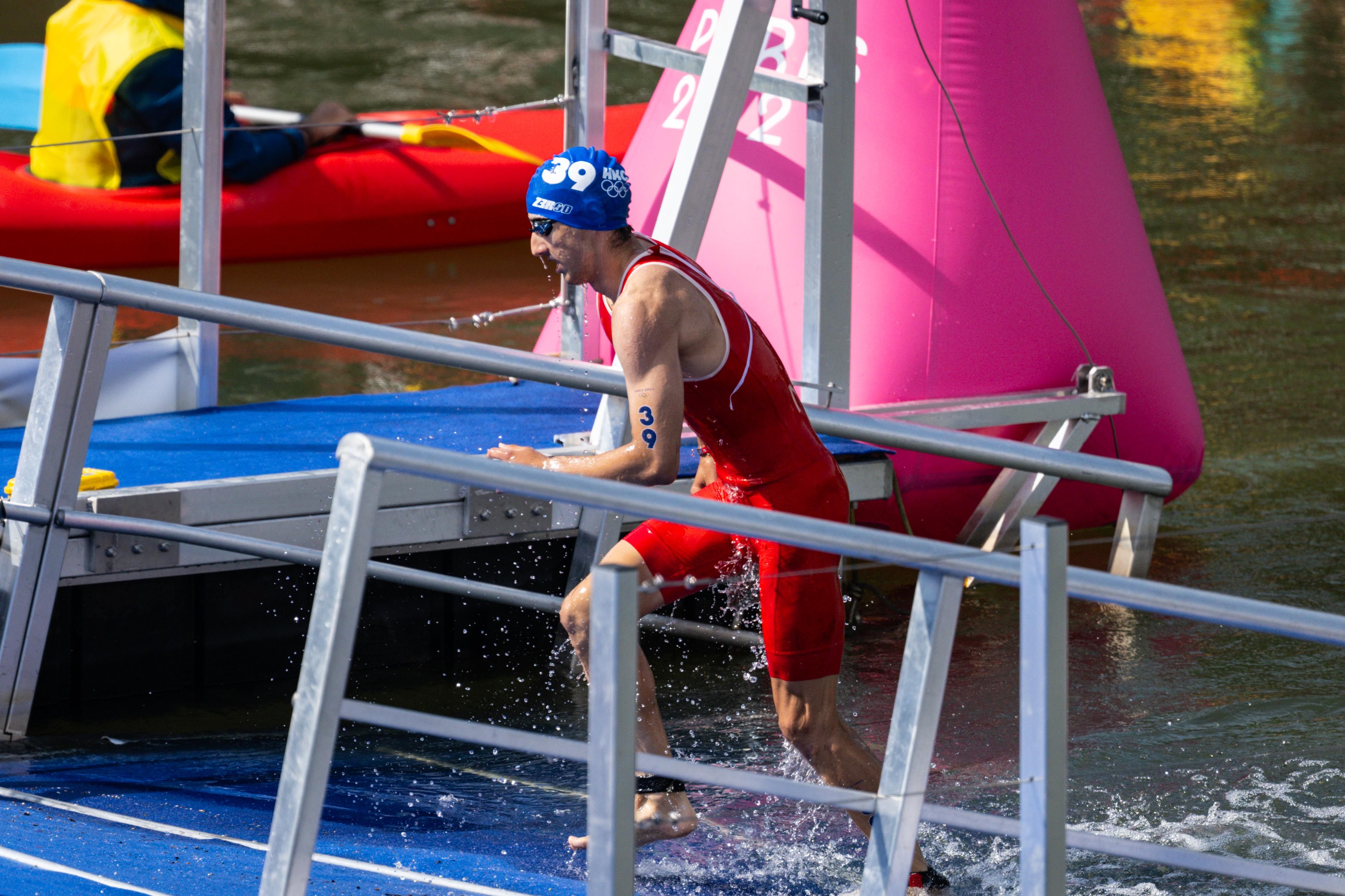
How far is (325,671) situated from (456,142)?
29.7ft

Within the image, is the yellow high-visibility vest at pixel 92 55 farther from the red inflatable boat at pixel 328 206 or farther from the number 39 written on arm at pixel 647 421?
the number 39 written on arm at pixel 647 421

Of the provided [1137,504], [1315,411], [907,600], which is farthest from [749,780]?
[1315,411]

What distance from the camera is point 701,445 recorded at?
356 cm

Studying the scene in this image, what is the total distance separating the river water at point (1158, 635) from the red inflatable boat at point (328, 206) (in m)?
0.18

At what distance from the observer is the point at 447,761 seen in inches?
166

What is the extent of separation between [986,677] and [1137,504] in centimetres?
172

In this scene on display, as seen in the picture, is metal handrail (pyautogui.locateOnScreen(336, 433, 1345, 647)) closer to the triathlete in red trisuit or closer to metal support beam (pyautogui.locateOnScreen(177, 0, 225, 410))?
the triathlete in red trisuit

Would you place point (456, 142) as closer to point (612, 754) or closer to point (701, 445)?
point (701, 445)

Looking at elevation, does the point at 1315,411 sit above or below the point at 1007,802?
above

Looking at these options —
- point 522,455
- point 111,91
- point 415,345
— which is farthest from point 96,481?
point 111,91

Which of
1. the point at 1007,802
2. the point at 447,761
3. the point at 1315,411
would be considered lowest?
the point at 447,761

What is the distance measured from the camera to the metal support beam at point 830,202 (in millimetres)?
4871

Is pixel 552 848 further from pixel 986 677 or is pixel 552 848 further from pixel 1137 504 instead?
pixel 1137 504

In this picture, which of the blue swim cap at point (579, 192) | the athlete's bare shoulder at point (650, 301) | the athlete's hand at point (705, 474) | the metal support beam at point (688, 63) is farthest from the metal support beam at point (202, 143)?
the athlete's bare shoulder at point (650, 301)
